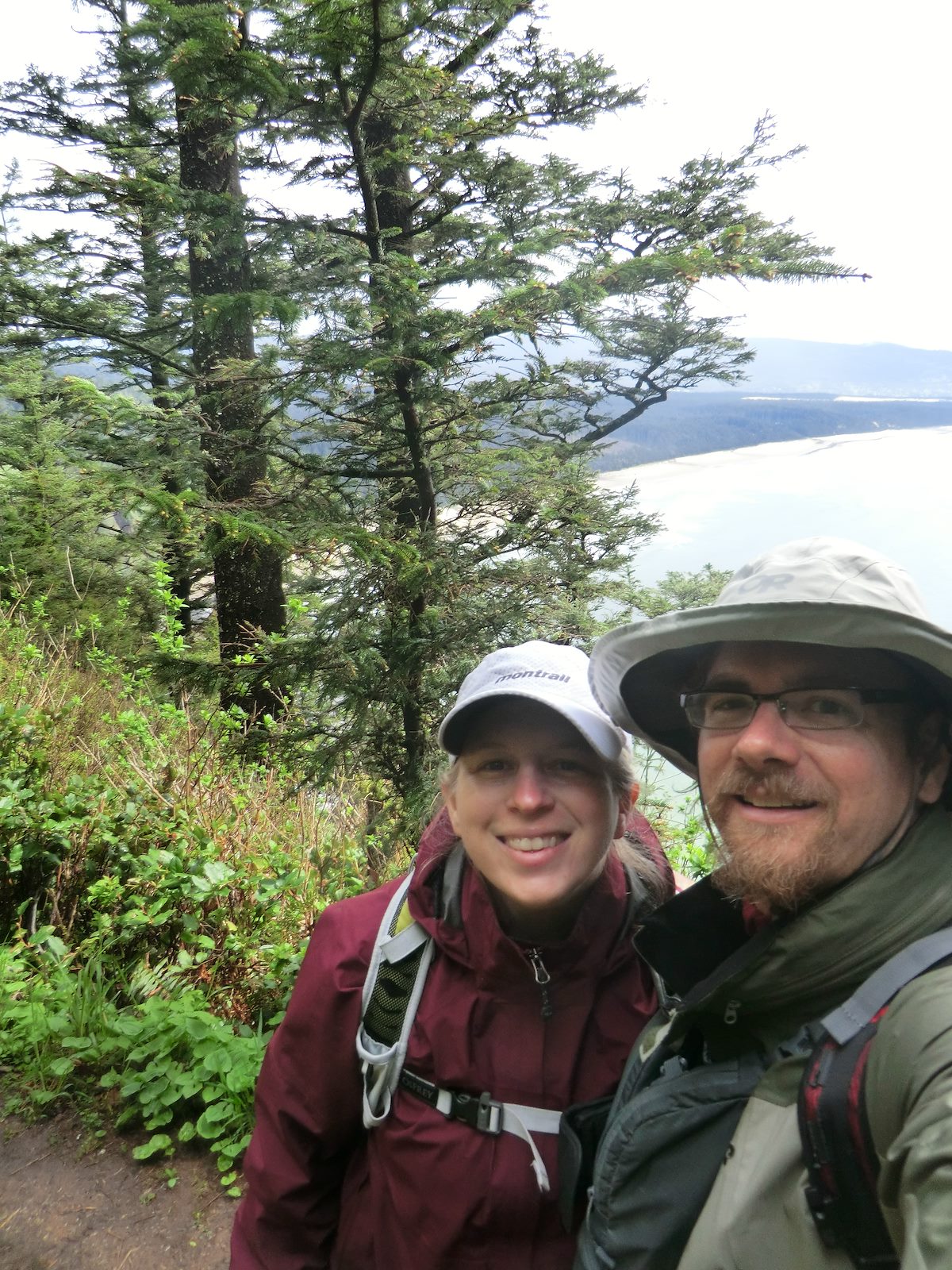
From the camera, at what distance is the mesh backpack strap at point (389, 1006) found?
1.51 m

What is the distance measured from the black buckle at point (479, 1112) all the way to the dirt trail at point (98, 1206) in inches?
65.0

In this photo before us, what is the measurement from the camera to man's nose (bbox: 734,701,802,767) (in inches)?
51.3

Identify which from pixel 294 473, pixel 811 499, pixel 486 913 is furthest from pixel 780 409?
pixel 486 913

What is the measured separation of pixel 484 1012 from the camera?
1.51 m

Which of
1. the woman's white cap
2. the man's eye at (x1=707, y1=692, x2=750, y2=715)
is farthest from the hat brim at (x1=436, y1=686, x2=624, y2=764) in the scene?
the man's eye at (x1=707, y1=692, x2=750, y2=715)

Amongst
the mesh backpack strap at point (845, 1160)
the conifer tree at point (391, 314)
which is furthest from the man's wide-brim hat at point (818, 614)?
the conifer tree at point (391, 314)

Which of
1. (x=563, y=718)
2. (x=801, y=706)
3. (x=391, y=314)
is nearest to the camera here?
(x=801, y=706)

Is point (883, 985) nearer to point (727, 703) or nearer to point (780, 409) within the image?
point (727, 703)

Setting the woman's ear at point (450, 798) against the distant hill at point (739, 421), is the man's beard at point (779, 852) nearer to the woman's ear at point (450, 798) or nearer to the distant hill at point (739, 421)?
the woman's ear at point (450, 798)

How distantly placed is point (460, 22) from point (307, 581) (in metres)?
4.43

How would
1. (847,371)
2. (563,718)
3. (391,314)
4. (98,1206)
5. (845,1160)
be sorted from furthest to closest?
(847,371), (391,314), (98,1206), (563,718), (845,1160)

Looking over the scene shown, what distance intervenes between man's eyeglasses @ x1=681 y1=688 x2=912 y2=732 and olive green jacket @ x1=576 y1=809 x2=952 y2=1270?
19 cm

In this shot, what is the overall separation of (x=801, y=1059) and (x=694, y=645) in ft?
2.40

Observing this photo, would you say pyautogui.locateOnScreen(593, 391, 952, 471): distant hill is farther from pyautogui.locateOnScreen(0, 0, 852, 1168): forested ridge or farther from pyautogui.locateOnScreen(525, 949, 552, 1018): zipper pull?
pyautogui.locateOnScreen(525, 949, 552, 1018): zipper pull
